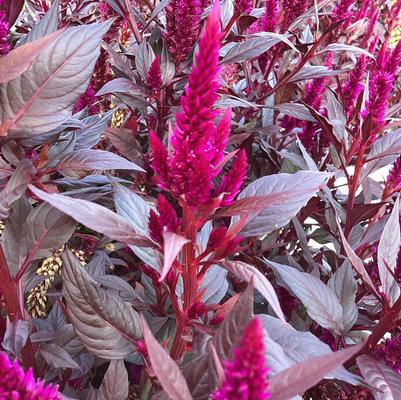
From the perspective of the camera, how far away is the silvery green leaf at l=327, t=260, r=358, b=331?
89cm

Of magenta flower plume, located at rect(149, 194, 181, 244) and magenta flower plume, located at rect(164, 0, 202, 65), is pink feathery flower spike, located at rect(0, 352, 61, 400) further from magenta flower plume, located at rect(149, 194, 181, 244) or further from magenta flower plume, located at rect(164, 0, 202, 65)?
magenta flower plume, located at rect(164, 0, 202, 65)

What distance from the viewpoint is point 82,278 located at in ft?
2.17

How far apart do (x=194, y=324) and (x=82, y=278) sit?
0.15m

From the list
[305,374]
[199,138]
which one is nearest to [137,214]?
[199,138]

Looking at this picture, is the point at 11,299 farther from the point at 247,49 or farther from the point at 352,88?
the point at 352,88

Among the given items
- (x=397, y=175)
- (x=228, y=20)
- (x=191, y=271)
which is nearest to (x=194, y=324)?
(x=191, y=271)

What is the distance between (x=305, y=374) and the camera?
433 mm

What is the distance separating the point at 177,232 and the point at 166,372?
17 cm

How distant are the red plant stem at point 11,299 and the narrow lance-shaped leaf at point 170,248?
0.90ft

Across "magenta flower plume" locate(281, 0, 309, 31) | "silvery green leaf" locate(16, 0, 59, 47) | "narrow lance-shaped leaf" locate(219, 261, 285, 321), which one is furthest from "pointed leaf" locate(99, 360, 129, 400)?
"magenta flower plume" locate(281, 0, 309, 31)

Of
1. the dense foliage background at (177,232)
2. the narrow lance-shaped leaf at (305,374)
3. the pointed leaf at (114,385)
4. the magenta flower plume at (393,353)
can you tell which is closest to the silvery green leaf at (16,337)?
the dense foliage background at (177,232)

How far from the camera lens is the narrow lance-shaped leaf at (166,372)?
0.45m

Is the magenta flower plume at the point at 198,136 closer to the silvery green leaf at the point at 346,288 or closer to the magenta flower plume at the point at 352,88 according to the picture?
the silvery green leaf at the point at 346,288

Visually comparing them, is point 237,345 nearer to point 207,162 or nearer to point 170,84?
point 207,162
